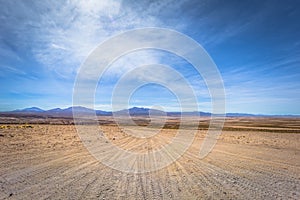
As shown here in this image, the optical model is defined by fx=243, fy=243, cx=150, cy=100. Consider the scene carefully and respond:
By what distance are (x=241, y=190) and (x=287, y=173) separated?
332cm

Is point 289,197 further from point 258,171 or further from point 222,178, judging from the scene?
point 258,171

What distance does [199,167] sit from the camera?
373 inches

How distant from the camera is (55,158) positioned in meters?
10.5

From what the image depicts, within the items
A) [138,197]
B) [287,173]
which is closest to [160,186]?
[138,197]

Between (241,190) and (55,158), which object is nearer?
(241,190)

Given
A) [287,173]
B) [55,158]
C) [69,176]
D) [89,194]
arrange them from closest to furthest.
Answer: [89,194]
[69,176]
[287,173]
[55,158]

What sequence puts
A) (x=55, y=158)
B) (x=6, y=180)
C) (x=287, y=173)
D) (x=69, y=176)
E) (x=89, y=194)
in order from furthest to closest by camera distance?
(x=55, y=158), (x=287, y=173), (x=69, y=176), (x=6, y=180), (x=89, y=194)

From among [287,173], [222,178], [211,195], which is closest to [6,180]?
[211,195]

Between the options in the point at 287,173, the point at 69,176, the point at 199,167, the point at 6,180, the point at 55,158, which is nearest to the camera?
the point at 6,180

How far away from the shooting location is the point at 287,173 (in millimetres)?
8602

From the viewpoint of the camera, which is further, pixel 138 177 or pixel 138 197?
pixel 138 177

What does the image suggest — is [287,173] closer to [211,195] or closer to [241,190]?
[241,190]

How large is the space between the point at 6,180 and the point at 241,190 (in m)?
6.42

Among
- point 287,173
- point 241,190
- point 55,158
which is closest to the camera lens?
point 241,190
